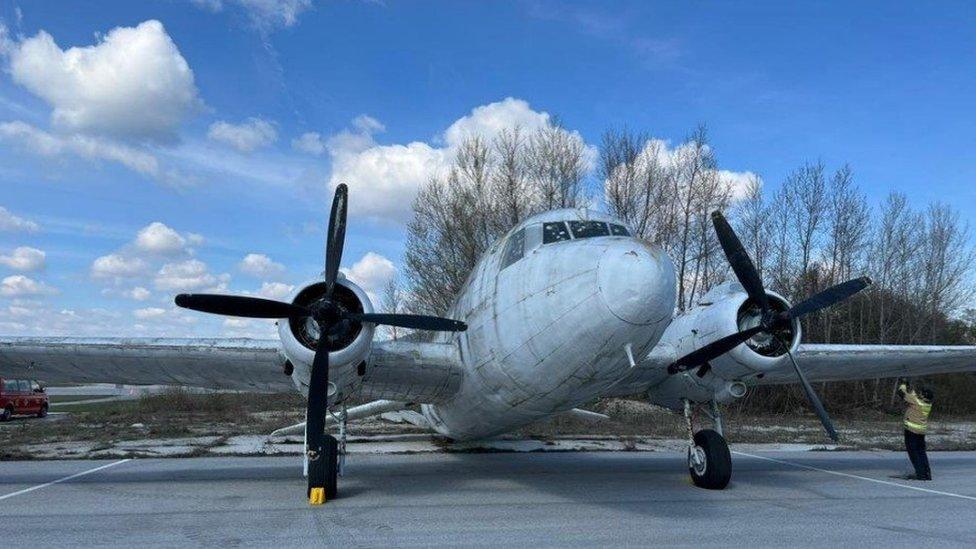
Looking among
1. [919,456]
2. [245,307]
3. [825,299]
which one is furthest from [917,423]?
[245,307]

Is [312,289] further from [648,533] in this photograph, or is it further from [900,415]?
[900,415]

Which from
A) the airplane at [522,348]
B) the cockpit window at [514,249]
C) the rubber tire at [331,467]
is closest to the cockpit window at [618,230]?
the airplane at [522,348]

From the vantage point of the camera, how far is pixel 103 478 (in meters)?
11.2

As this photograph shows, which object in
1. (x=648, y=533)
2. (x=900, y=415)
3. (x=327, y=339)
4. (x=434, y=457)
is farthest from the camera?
(x=900, y=415)

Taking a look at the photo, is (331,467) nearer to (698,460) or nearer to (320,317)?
(320,317)

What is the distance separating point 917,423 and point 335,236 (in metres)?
9.49

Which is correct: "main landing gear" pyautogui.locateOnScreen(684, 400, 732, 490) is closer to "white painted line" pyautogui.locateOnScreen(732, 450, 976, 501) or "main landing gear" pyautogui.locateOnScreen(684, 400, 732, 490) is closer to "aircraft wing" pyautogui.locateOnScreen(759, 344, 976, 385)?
"aircraft wing" pyautogui.locateOnScreen(759, 344, 976, 385)

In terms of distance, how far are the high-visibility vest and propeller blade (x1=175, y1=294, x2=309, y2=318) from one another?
9544 millimetres

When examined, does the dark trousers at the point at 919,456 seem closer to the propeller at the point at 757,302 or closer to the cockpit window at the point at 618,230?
the propeller at the point at 757,302

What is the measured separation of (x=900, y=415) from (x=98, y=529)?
112 ft

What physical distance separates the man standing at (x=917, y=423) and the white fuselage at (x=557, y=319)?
619cm

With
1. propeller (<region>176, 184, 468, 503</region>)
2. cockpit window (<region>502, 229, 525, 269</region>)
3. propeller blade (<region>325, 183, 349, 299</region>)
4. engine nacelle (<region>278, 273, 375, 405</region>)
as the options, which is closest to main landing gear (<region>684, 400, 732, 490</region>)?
cockpit window (<region>502, 229, 525, 269</region>)

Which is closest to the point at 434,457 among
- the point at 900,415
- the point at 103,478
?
the point at 103,478

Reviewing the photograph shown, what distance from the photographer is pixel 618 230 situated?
328 inches
